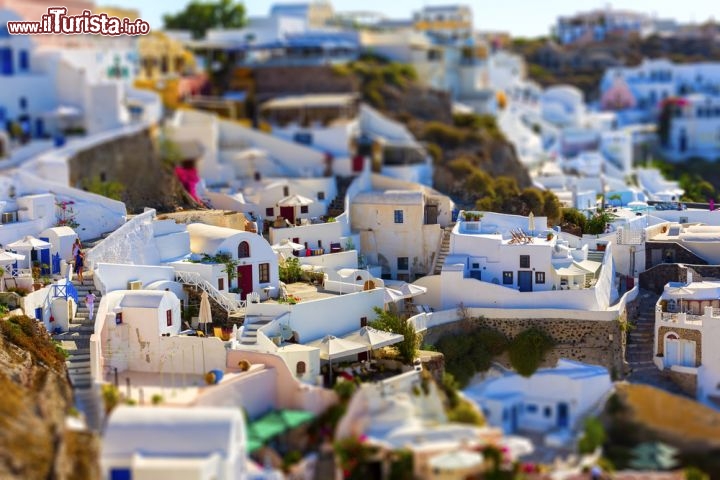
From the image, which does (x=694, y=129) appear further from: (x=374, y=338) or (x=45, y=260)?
(x=45, y=260)

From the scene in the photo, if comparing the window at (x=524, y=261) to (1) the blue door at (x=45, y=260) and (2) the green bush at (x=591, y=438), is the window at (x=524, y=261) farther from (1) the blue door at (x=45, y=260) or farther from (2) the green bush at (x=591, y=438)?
(1) the blue door at (x=45, y=260)

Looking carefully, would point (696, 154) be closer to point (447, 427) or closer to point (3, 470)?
point (447, 427)

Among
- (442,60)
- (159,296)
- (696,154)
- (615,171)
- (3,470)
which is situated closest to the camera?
(3,470)

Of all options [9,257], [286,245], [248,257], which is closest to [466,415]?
[248,257]

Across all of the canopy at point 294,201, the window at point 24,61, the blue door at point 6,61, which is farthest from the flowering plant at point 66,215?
the window at point 24,61

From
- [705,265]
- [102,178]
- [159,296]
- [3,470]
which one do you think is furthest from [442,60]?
[3,470]
